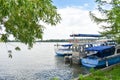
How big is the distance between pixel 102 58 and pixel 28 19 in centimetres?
3506

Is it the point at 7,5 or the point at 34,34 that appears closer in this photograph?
the point at 7,5

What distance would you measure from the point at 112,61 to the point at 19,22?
120 feet

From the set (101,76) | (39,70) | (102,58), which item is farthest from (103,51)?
(101,76)

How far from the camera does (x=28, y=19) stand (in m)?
8.89

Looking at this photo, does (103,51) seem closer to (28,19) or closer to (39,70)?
(39,70)

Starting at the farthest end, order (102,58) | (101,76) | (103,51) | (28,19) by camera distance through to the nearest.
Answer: (103,51) < (102,58) < (101,76) < (28,19)

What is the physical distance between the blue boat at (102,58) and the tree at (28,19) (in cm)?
3347

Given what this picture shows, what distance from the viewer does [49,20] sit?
8766 millimetres

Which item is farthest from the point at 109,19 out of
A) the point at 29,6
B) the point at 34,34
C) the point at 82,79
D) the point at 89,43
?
the point at 89,43

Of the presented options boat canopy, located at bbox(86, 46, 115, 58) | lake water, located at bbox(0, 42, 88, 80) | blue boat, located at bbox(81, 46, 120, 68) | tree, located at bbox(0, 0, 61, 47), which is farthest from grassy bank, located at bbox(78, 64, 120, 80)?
boat canopy, located at bbox(86, 46, 115, 58)

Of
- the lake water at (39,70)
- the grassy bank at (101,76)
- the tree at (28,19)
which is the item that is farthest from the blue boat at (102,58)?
the tree at (28,19)

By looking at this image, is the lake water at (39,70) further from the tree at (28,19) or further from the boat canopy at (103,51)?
the tree at (28,19)

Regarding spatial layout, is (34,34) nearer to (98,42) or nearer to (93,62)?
(93,62)

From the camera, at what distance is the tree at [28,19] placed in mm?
7455
